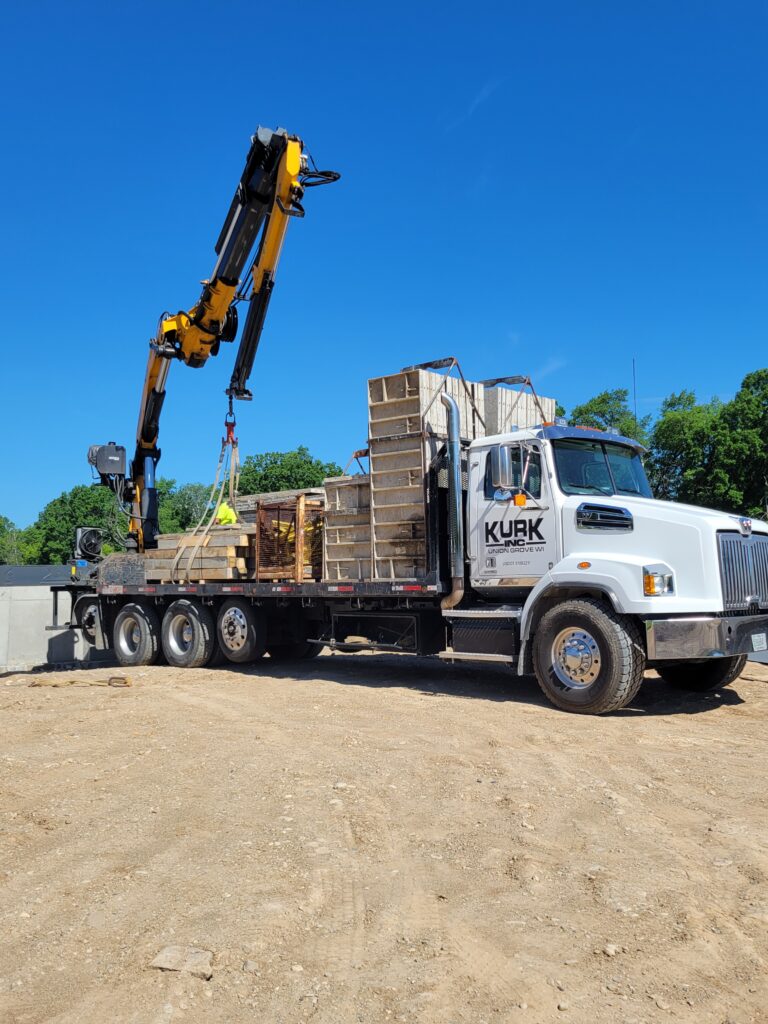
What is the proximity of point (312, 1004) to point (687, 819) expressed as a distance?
121 inches

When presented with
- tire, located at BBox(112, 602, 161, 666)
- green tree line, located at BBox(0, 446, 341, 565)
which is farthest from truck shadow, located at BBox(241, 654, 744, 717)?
green tree line, located at BBox(0, 446, 341, 565)

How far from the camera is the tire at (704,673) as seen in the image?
9922mm

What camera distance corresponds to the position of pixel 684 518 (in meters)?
8.80

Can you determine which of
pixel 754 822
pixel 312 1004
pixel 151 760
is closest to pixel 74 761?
pixel 151 760

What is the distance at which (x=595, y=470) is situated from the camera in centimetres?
1007

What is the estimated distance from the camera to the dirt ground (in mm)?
3307

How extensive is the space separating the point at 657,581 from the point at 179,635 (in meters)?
8.81

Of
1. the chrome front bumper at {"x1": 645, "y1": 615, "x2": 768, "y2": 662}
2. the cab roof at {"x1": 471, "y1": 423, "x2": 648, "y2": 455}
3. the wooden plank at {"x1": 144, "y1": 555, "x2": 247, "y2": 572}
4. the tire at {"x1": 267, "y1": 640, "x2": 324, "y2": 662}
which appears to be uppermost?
the cab roof at {"x1": 471, "y1": 423, "x2": 648, "y2": 455}

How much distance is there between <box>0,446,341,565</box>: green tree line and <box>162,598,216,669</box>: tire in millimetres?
35982

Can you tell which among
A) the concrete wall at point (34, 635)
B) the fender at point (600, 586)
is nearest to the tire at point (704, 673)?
the fender at point (600, 586)

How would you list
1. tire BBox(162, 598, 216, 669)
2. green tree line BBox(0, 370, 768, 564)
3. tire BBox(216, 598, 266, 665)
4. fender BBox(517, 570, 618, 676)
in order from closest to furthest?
fender BBox(517, 570, 618, 676), tire BBox(216, 598, 266, 665), tire BBox(162, 598, 216, 669), green tree line BBox(0, 370, 768, 564)

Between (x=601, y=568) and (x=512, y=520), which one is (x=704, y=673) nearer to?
(x=601, y=568)

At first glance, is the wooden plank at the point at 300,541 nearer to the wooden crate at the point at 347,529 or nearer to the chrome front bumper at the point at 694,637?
the wooden crate at the point at 347,529

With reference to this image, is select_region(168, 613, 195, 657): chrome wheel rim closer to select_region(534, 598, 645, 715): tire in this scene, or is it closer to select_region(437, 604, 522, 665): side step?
select_region(437, 604, 522, 665): side step
